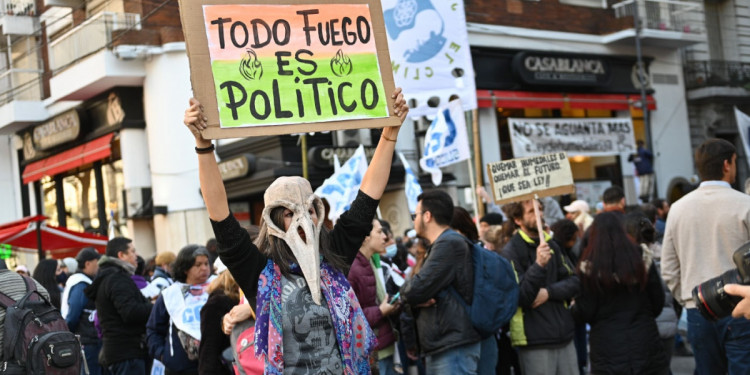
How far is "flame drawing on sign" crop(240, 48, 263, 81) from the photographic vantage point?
150 inches

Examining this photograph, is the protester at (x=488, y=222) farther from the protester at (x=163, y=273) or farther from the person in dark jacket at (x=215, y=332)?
the person in dark jacket at (x=215, y=332)

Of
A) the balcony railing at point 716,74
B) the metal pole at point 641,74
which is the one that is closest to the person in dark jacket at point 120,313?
the metal pole at point 641,74

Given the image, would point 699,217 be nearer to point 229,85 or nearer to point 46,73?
point 229,85

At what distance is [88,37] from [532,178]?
49.0ft

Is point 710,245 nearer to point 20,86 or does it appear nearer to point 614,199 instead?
point 614,199

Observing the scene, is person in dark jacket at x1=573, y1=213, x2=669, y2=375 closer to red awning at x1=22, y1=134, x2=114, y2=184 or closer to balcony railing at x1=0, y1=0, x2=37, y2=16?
red awning at x1=22, y1=134, x2=114, y2=184

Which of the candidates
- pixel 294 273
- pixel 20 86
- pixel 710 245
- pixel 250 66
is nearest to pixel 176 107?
pixel 20 86

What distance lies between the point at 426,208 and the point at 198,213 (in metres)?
13.2

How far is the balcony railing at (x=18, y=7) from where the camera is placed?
78.8 ft

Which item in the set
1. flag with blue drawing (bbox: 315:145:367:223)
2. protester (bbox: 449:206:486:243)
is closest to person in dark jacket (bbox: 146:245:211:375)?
protester (bbox: 449:206:486:243)

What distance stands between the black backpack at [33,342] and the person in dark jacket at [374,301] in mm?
1962

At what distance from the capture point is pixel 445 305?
230 inches

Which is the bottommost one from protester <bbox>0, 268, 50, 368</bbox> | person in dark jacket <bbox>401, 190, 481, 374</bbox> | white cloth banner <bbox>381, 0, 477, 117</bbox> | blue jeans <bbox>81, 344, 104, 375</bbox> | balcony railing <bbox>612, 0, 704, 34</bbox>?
blue jeans <bbox>81, 344, 104, 375</bbox>

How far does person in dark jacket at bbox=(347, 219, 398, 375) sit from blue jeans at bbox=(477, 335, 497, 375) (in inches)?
26.7
